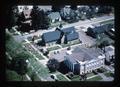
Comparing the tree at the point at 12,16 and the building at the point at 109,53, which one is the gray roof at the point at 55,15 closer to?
the tree at the point at 12,16

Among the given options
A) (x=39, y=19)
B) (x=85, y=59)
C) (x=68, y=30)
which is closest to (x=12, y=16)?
(x=39, y=19)

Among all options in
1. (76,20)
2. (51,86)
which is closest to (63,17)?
(76,20)

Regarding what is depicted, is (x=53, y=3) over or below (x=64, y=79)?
over

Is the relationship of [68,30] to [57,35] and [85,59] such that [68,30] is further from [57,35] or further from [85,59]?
[85,59]

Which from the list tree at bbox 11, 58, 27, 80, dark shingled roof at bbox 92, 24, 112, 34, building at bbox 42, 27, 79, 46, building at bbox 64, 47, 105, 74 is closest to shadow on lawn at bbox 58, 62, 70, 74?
building at bbox 64, 47, 105, 74

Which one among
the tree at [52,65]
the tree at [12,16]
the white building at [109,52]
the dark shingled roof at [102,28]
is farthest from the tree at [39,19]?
the white building at [109,52]

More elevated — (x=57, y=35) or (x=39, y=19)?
(x=39, y=19)

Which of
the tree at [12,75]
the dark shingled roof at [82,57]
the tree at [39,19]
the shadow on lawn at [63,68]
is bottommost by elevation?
the tree at [12,75]

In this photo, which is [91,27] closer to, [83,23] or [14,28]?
[83,23]
